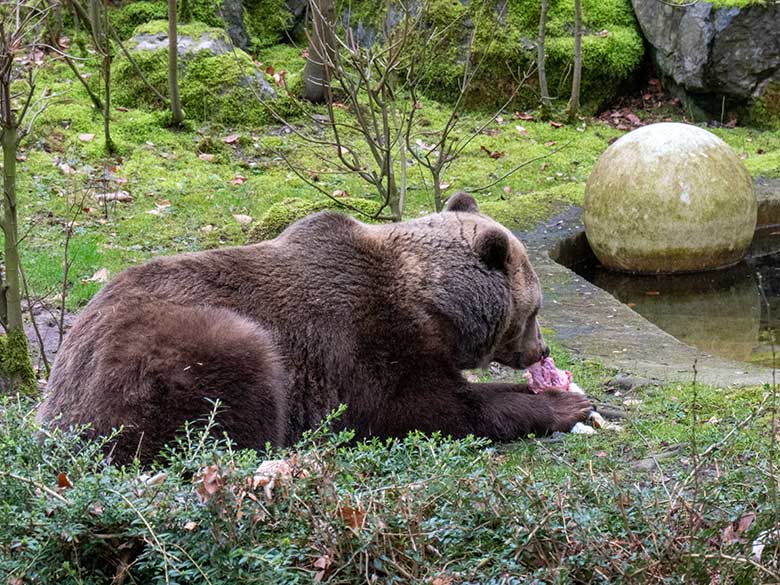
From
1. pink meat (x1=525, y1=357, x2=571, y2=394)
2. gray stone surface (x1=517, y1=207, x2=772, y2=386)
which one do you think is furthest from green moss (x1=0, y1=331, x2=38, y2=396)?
gray stone surface (x1=517, y1=207, x2=772, y2=386)

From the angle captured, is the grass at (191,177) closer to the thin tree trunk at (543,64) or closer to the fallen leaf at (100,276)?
the fallen leaf at (100,276)

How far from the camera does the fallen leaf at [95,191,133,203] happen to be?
11.2 metres

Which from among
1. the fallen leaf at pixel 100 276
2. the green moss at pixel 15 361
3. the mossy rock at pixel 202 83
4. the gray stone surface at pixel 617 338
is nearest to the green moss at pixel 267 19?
the mossy rock at pixel 202 83

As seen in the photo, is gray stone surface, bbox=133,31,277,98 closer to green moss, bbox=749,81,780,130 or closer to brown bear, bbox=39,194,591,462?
green moss, bbox=749,81,780,130

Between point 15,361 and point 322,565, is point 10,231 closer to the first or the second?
point 15,361

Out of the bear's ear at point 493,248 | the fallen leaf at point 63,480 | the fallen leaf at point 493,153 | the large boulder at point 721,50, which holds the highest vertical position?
the large boulder at point 721,50

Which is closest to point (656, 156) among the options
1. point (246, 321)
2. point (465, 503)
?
point (246, 321)

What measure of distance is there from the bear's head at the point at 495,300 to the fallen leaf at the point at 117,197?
573cm

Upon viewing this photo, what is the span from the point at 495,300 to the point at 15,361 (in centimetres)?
312

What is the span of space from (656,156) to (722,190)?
31.6 inches

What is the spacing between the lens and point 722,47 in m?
15.5

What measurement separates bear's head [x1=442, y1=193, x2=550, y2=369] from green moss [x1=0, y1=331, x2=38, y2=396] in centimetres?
285

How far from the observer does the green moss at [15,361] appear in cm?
657

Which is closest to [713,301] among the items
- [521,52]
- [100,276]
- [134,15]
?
[100,276]
